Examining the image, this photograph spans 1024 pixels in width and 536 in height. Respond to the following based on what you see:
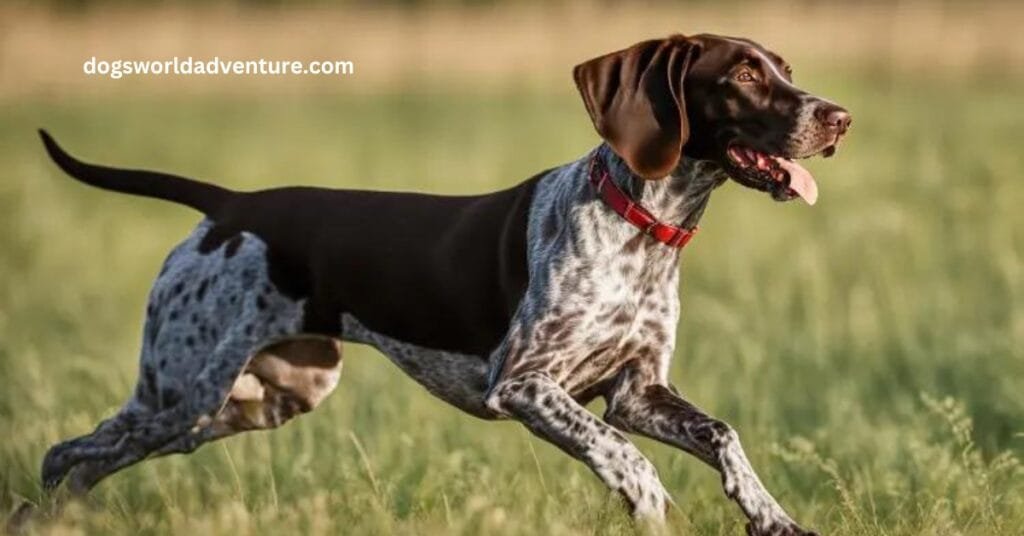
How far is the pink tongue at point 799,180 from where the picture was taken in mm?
5391

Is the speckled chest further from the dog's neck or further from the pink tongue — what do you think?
the pink tongue

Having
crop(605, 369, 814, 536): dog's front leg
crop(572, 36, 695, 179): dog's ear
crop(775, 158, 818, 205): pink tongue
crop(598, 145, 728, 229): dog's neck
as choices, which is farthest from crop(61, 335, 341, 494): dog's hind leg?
crop(775, 158, 818, 205): pink tongue

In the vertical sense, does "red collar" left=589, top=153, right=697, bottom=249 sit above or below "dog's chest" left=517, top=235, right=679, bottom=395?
above

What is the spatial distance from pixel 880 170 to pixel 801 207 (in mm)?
1133

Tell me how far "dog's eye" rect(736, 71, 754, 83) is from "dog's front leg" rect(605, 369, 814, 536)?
869 millimetres

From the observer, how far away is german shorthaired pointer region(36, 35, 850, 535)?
546 cm

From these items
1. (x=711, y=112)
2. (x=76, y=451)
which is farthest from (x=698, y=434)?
(x=76, y=451)

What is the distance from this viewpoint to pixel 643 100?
217 inches

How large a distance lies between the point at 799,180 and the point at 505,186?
8.64 meters

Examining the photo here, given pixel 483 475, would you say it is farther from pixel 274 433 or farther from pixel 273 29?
pixel 273 29

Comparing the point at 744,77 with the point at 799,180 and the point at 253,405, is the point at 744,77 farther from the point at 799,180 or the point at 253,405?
the point at 253,405

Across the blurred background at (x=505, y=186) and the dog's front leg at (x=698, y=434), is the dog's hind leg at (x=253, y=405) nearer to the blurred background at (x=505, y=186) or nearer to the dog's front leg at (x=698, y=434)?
the blurred background at (x=505, y=186)

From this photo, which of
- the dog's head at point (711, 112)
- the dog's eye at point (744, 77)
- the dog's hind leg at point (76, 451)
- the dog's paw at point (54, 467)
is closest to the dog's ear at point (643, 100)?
the dog's head at point (711, 112)

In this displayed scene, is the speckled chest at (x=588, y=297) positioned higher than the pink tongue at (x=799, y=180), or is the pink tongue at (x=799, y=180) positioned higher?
the pink tongue at (x=799, y=180)
